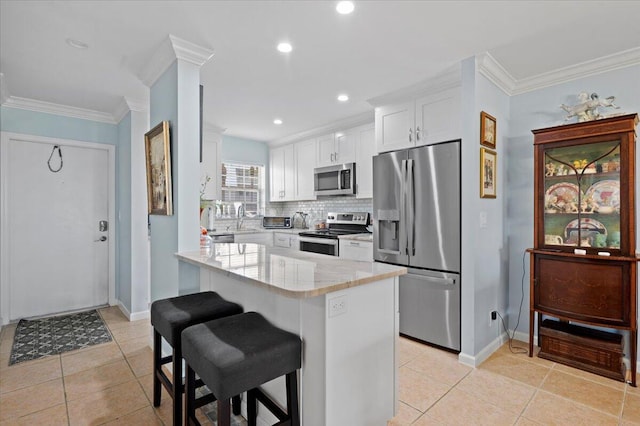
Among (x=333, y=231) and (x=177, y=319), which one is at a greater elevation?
(x=333, y=231)

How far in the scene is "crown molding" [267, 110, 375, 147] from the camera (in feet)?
13.6

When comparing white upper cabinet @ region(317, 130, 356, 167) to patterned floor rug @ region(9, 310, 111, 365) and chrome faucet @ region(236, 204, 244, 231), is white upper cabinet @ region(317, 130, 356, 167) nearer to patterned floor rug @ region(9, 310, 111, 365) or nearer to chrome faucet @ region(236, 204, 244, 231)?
chrome faucet @ region(236, 204, 244, 231)

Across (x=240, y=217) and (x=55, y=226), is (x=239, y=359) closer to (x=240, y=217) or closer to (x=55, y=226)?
(x=55, y=226)

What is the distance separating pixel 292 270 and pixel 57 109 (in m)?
3.84

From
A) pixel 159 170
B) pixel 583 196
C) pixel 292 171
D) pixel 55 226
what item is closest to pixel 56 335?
pixel 55 226

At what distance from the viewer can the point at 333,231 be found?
4777 mm

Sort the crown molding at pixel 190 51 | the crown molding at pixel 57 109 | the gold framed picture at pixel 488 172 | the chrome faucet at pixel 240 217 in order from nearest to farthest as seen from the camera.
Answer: the crown molding at pixel 190 51, the gold framed picture at pixel 488 172, the crown molding at pixel 57 109, the chrome faucet at pixel 240 217

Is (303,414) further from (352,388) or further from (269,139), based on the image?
(269,139)

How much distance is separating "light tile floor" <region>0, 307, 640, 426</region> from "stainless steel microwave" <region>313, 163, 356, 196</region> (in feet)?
7.17

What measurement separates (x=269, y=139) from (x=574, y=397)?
195 inches

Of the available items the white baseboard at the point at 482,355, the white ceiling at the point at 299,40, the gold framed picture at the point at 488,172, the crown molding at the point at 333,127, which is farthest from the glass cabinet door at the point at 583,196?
the crown molding at the point at 333,127

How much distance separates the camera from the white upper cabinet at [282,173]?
536cm

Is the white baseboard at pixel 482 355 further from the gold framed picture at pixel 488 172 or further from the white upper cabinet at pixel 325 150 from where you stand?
the white upper cabinet at pixel 325 150

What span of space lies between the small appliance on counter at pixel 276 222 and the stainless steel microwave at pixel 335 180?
1.03 metres
